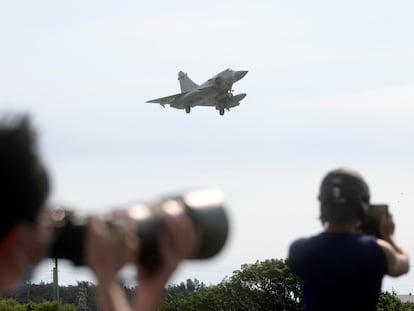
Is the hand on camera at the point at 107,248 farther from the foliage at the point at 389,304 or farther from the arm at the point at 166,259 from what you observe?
the foliage at the point at 389,304

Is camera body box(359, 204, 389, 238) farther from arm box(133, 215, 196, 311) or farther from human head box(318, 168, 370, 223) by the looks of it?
arm box(133, 215, 196, 311)

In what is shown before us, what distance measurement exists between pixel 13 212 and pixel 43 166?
0.12m

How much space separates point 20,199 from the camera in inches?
92.7

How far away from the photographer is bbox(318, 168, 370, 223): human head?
15.4 feet

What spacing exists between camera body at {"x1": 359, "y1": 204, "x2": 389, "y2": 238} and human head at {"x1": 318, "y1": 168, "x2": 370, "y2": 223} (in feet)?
0.27

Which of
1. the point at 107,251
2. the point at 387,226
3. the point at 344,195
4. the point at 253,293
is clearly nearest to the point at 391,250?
the point at 387,226

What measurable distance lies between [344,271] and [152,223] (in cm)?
235

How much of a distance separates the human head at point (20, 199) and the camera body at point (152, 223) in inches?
6.5

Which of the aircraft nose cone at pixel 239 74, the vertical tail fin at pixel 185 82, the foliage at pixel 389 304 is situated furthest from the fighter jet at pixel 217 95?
the foliage at pixel 389 304

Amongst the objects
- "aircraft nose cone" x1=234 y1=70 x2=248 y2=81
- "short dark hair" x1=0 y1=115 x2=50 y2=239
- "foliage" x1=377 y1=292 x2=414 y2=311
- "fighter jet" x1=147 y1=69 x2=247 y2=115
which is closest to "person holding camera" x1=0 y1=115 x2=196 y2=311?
"short dark hair" x1=0 y1=115 x2=50 y2=239

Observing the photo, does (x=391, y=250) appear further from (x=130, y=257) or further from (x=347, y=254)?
(x=130, y=257)

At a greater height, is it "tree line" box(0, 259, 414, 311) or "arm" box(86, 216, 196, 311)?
"tree line" box(0, 259, 414, 311)

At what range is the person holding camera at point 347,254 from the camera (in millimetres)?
4719

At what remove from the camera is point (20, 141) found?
2385mm
